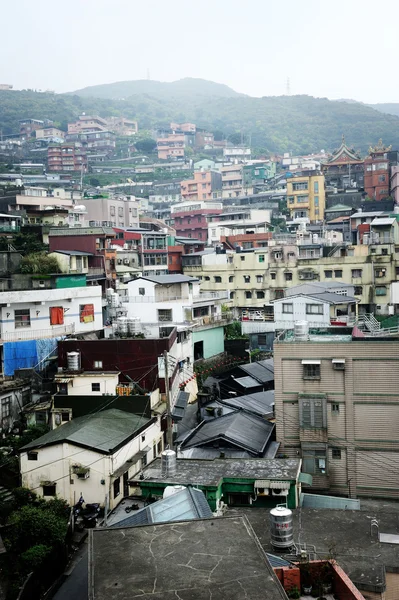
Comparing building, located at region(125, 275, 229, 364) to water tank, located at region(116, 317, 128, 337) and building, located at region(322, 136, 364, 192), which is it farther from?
building, located at region(322, 136, 364, 192)

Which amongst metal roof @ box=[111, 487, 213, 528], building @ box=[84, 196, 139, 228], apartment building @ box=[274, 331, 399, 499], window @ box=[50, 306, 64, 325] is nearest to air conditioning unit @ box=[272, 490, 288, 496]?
apartment building @ box=[274, 331, 399, 499]

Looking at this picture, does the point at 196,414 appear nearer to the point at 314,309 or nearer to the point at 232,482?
the point at 232,482

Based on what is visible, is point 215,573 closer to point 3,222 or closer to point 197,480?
point 197,480

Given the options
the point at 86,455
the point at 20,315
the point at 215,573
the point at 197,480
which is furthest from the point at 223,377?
the point at 215,573

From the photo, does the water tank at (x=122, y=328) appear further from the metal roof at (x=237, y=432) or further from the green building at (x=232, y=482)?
the green building at (x=232, y=482)

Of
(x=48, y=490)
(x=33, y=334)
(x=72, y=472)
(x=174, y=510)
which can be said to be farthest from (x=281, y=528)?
(x=33, y=334)
